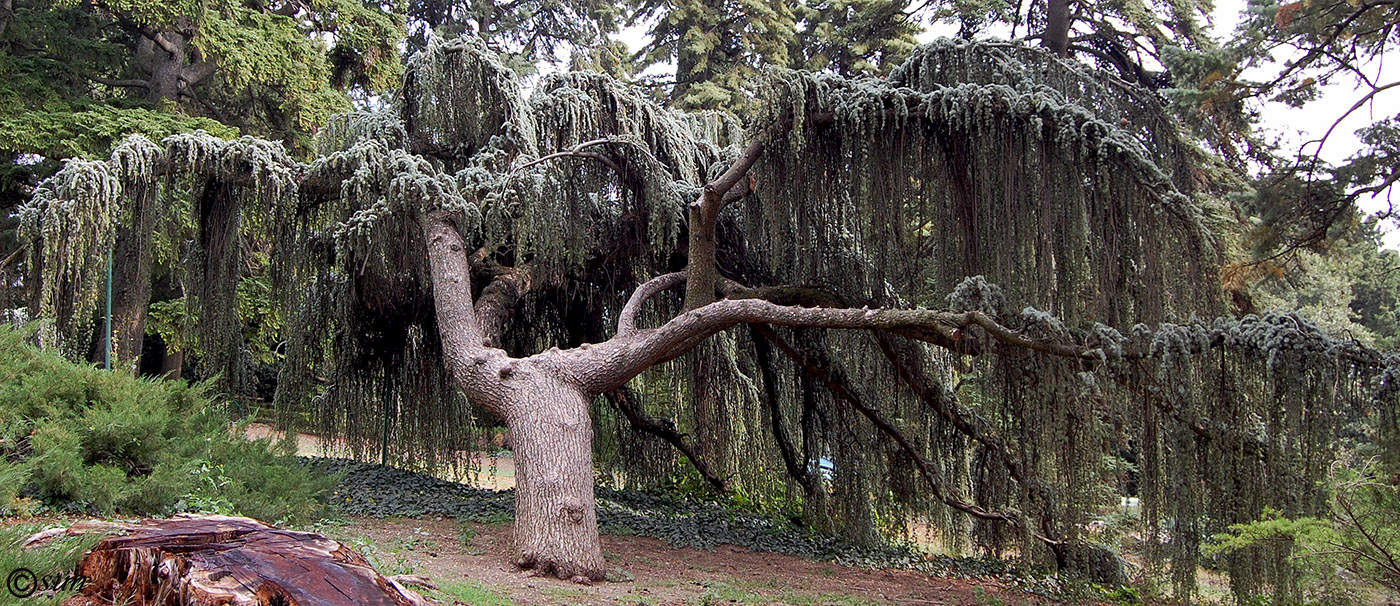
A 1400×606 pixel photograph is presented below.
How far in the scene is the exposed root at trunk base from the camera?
5250mm

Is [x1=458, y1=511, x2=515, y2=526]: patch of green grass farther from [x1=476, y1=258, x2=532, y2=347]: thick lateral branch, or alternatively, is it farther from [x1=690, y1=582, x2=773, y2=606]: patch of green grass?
[x1=690, y1=582, x2=773, y2=606]: patch of green grass

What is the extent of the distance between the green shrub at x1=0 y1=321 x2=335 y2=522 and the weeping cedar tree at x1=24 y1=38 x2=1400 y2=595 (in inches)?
56.9

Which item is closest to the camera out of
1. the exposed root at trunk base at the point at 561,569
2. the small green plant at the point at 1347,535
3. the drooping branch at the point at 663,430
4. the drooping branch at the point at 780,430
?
the small green plant at the point at 1347,535

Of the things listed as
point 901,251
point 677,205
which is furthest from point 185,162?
point 901,251

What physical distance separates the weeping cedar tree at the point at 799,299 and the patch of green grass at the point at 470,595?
684 mm

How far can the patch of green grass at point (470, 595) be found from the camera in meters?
4.15

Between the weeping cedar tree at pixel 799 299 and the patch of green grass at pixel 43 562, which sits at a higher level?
the weeping cedar tree at pixel 799 299

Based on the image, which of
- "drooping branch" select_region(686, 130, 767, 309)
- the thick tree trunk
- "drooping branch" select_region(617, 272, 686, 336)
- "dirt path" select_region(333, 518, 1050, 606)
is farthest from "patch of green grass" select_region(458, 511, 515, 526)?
the thick tree trunk

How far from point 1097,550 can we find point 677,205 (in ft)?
13.4

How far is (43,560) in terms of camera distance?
264 centimetres

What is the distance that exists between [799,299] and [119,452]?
450cm

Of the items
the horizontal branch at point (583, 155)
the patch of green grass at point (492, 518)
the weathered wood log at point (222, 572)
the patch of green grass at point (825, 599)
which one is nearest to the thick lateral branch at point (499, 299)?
the horizontal branch at point (583, 155)

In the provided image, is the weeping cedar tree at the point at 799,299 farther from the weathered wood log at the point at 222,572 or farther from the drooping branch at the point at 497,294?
the weathered wood log at the point at 222,572

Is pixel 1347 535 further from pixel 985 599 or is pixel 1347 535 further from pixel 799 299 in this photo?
pixel 799 299
